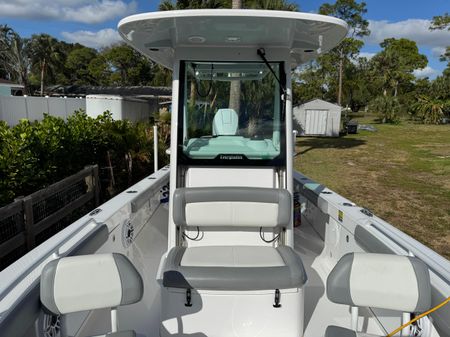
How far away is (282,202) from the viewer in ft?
8.30

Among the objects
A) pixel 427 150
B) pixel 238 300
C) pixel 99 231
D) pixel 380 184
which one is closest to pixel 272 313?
pixel 238 300

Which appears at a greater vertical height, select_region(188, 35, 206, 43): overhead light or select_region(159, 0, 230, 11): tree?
select_region(159, 0, 230, 11): tree

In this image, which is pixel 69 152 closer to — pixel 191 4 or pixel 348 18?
pixel 191 4

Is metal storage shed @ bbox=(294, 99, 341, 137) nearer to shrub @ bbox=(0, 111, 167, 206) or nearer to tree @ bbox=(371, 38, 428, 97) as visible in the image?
shrub @ bbox=(0, 111, 167, 206)

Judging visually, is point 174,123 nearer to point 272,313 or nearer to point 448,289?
point 272,313

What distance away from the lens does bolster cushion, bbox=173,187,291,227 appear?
→ 8.35 feet

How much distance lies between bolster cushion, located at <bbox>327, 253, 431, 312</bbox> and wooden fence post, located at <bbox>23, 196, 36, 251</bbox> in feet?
9.61

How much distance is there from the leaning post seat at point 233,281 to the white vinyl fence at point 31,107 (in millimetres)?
12886

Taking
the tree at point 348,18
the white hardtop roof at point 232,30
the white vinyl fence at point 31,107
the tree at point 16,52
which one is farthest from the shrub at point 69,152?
the tree at point 16,52

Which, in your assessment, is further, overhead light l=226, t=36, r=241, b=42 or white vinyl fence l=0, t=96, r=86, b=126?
white vinyl fence l=0, t=96, r=86, b=126

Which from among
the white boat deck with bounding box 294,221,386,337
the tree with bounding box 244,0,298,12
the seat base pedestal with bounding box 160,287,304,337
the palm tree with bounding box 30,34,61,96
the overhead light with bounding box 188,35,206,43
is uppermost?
the palm tree with bounding box 30,34,61,96

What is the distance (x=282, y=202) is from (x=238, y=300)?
2.36ft

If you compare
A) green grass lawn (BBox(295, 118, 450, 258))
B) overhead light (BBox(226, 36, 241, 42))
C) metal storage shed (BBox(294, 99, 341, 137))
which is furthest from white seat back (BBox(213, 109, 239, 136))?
metal storage shed (BBox(294, 99, 341, 137))

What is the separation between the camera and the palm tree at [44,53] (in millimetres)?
40375
